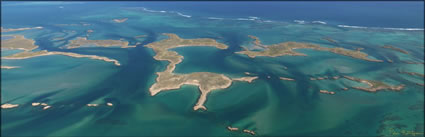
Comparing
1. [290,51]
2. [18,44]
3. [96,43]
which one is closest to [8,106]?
[96,43]

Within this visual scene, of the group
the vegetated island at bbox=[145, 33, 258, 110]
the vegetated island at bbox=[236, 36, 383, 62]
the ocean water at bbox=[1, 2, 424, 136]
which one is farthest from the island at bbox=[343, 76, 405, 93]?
the vegetated island at bbox=[145, 33, 258, 110]

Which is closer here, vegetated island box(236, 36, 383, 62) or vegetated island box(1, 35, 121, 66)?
vegetated island box(1, 35, 121, 66)

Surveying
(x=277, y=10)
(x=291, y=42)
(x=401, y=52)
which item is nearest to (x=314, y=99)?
(x=291, y=42)

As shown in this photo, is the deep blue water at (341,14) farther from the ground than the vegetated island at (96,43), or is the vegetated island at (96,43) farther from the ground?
the deep blue water at (341,14)

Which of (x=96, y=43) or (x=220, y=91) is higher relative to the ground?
(x=96, y=43)

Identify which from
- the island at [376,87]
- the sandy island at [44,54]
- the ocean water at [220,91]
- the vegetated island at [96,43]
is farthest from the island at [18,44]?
the island at [376,87]

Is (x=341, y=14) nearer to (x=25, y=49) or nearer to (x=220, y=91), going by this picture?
(x=220, y=91)

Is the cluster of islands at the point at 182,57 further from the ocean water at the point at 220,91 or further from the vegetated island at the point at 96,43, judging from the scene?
the ocean water at the point at 220,91

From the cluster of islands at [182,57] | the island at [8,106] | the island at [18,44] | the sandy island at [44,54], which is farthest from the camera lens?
the island at [18,44]

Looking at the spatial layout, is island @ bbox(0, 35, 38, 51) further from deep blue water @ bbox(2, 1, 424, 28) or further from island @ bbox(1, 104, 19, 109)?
deep blue water @ bbox(2, 1, 424, 28)
